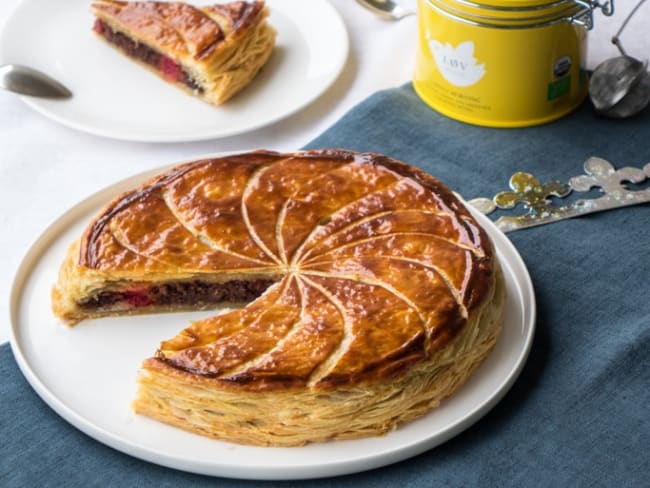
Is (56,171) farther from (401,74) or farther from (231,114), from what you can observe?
(401,74)

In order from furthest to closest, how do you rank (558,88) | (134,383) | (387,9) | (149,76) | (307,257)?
(387,9)
(149,76)
(558,88)
(307,257)
(134,383)

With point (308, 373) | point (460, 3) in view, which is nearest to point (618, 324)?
point (308, 373)

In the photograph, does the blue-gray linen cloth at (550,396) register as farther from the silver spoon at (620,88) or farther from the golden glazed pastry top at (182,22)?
the golden glazed pastry top at (182,22)

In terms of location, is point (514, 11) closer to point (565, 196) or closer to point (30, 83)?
point (565, 196)

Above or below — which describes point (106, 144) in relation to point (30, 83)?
below

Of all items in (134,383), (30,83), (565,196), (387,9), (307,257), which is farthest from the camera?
(387,9)

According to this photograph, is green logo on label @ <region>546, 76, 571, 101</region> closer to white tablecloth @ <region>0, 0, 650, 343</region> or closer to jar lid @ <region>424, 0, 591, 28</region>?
jar lid @ <region>424, 0, 591, 28</region>

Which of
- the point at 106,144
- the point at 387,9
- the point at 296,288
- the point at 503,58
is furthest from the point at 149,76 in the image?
the point at 296,288
